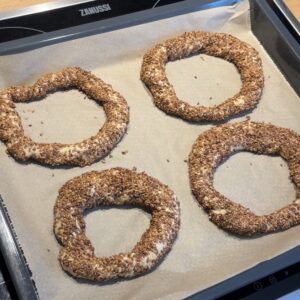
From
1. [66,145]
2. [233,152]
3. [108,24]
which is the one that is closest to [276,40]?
[233,152]

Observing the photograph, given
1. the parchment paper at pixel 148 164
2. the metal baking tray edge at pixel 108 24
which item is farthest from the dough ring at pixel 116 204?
the metal baking tray edge at pixel 108 24

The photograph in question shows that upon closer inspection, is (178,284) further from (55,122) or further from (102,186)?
(55,122)

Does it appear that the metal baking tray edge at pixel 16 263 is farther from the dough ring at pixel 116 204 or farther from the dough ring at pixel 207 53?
the dough ring at pixel 207 53

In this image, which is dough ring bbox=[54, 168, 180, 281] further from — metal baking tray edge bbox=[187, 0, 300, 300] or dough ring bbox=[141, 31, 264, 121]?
metal baking tray edge bbox=[187, 0, 300, 300]

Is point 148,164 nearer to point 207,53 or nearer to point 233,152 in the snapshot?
point 233,152

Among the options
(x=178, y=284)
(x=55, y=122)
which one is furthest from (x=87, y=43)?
(x=178, y=284)
